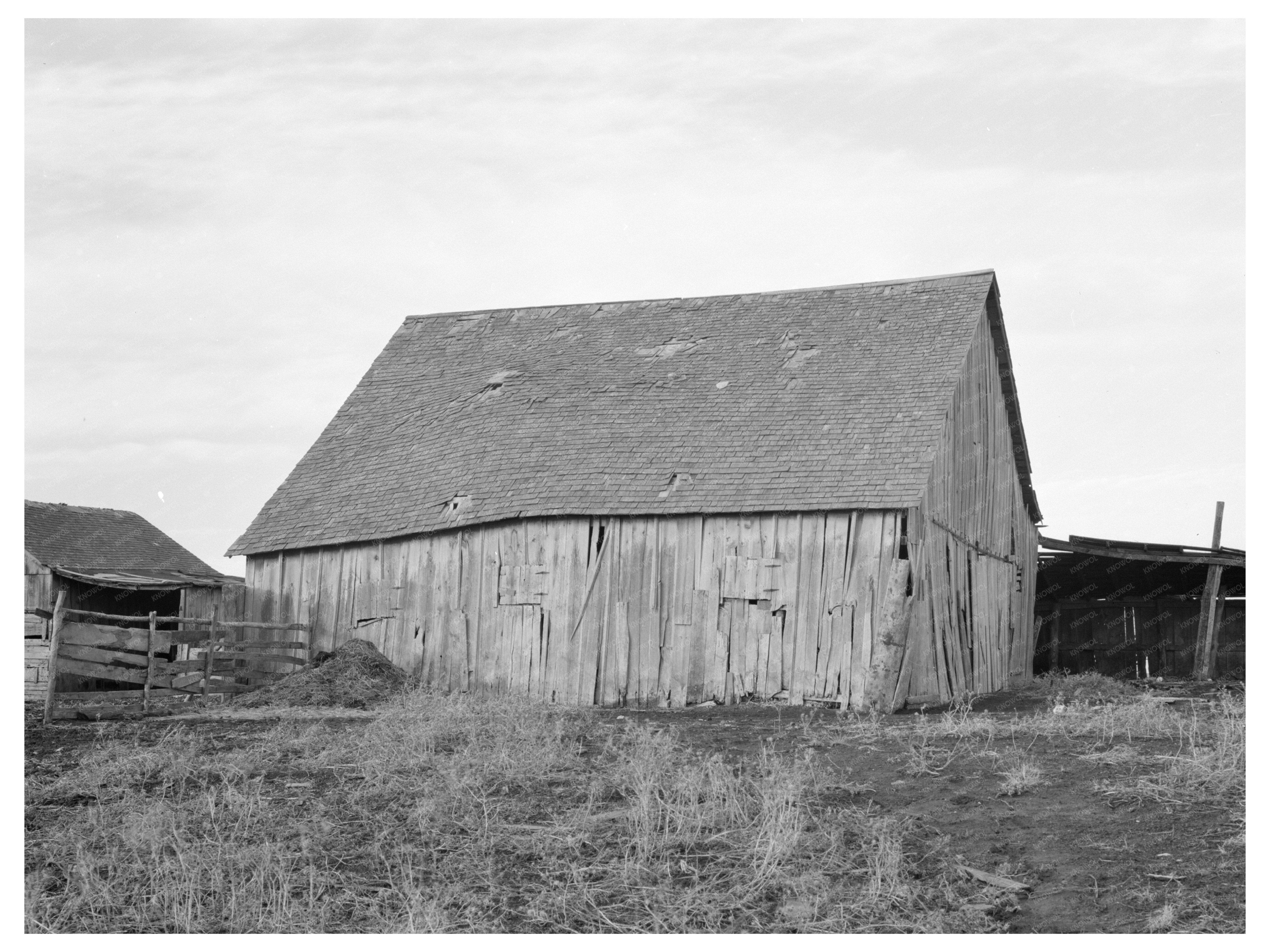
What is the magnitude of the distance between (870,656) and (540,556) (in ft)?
16.8

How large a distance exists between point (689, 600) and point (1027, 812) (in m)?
8.69

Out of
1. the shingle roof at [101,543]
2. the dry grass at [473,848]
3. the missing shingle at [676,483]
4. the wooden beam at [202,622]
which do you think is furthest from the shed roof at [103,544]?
the dry grass at [473,848]

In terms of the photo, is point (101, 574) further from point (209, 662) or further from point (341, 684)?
point (341, 684)

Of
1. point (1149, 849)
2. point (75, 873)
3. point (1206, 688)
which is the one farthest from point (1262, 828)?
point (1206, 688)

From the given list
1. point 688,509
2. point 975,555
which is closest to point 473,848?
point 688,509

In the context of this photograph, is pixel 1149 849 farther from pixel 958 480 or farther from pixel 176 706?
pixel 176 706

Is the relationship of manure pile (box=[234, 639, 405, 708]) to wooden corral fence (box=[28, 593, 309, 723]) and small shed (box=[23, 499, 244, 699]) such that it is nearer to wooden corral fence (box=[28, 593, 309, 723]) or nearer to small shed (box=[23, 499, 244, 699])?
wooden corral fence (box=[28, 593, 309, 723])

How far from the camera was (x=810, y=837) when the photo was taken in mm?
9242

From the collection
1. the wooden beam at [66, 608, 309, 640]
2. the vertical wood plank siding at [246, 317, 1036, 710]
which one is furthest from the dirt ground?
the vertical wood plank siding at [246, 317, 1036, 710]

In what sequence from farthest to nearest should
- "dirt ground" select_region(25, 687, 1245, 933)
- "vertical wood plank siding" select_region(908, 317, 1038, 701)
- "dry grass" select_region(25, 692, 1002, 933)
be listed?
"vertical wood plank siding" select_region(908, 317, 1038, 701) → "dirt ground" select_region(25, 687, 1245, 933) → "dry grass" select_region(25, 692, 1002, 933)

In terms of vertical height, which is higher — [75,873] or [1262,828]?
[1262,828]

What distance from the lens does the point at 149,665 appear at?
57.9 ft

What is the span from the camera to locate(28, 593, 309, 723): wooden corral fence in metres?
16.7

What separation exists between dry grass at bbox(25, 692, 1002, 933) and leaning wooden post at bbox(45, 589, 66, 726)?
3.41m
